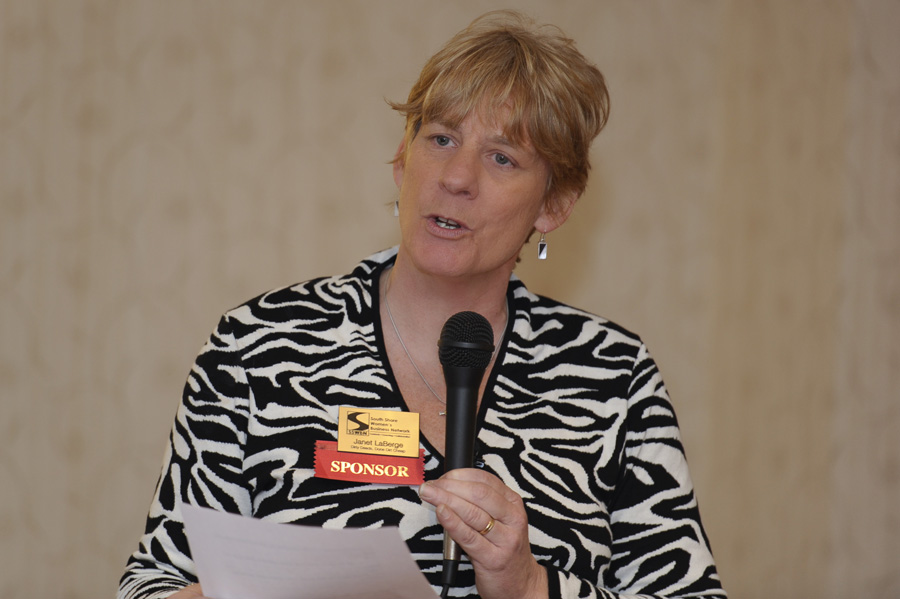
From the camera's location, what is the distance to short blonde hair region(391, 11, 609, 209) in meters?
1.87

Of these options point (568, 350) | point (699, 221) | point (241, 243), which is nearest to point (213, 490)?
point (568, 350)

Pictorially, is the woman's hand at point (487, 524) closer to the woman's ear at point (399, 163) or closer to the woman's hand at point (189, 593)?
the woman's hand at point (189, 593)

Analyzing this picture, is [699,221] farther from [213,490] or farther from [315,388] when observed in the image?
[213,490]

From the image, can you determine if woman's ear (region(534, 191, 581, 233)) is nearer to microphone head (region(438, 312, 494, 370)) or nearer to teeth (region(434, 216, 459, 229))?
teeth (region(434, 216, 459, 229))

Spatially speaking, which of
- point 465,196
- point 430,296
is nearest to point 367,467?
point 430,296

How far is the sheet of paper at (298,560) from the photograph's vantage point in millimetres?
1228

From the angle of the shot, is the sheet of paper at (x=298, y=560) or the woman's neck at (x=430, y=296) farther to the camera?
the woman's neck at (x=430, y=296)

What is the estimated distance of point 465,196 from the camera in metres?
1.84

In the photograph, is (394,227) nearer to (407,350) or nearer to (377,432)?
(407,350)

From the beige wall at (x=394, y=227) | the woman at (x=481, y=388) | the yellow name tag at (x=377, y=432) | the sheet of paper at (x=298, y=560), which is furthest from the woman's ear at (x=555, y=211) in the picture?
the beige wall at (x=394, y=227)

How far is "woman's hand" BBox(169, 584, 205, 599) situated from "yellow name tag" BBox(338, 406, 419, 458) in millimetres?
351

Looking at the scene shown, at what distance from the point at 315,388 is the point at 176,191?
1.38 m

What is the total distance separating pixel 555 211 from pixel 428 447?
0.64 metres

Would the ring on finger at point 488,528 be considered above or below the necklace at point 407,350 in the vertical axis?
below
